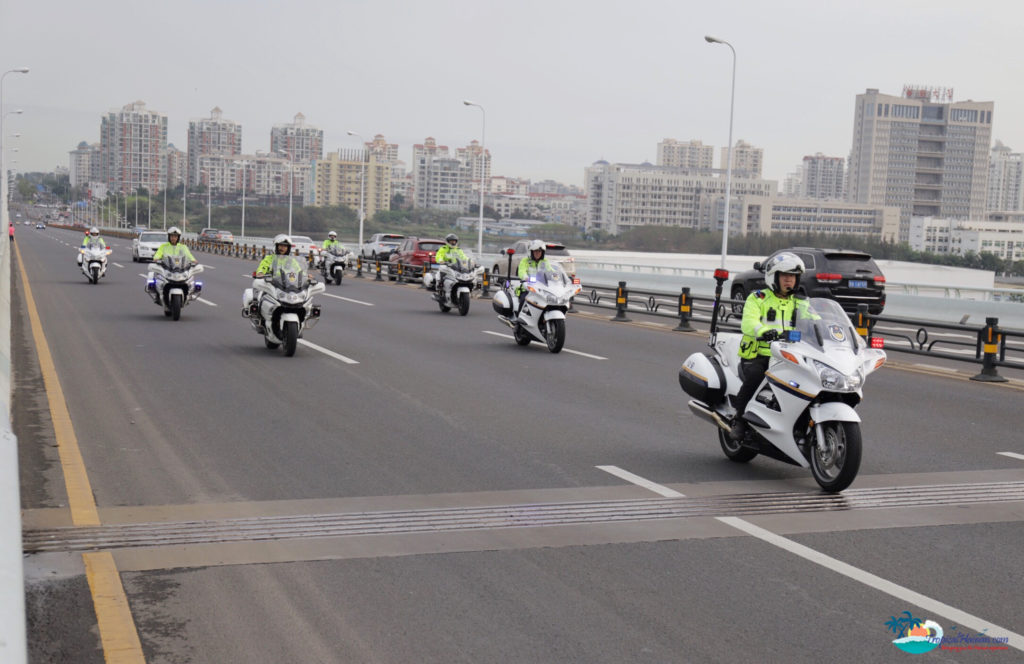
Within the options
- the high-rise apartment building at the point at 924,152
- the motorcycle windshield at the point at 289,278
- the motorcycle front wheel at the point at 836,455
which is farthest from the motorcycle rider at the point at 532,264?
the high-rise apartment building at the point at 924,152

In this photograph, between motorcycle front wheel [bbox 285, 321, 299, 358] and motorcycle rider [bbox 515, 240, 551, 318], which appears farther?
motorcycle rider [bbox 515, 240, 551, 318]

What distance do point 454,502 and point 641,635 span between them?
9.02 ft

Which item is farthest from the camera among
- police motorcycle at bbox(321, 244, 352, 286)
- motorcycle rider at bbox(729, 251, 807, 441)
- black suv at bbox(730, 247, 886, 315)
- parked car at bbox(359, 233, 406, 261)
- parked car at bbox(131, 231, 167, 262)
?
parked car at bbox(359, 233, 406, 261)

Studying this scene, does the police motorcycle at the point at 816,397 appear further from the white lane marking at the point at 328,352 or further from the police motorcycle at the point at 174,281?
the police motorcycle at the point at 174,281

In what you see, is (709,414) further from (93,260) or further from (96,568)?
(93,260)

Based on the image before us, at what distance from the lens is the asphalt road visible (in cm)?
509

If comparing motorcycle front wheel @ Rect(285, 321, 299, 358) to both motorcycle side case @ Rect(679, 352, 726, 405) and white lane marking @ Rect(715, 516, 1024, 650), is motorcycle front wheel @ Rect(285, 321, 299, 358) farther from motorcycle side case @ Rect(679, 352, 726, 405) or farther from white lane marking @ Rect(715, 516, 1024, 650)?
white lane marking @ Rect(715, 516, 1024, 650)

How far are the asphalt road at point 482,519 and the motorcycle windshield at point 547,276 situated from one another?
3193 millimetres

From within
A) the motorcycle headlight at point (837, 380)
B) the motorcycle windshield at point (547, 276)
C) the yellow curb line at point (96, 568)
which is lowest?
Answer: the yellow curb line at point (96, 568)

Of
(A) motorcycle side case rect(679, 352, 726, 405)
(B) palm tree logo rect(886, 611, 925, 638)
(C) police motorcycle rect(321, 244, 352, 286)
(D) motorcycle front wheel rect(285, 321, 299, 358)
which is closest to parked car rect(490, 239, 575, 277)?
(C) police motorcycle rect(321, 244, 352, 286)

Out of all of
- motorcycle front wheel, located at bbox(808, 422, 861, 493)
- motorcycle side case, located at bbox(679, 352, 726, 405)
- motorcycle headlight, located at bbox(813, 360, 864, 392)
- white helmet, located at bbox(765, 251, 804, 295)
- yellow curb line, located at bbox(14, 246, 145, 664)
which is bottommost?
yellow curb line, located at bbox(14, 246, 145, 664)

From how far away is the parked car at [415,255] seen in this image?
4062cm

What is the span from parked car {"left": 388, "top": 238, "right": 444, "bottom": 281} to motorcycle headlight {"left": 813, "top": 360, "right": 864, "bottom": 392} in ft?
107

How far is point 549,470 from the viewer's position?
8.77m
